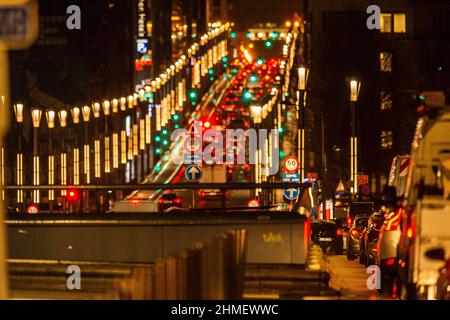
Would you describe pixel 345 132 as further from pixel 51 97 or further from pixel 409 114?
pixel 51 97

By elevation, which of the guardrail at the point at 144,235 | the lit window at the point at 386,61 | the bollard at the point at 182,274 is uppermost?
the lit window at the point at 386,61

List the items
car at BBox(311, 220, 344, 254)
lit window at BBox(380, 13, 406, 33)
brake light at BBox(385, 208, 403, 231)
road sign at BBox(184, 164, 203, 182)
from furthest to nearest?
lit window at BBox(380, 13, 406, 33) → road sign at BBox(184, 164, 203, 182) → car at BBox(311, 220, 344, 254) → brake light at BBox(385, 208, 403, 231)

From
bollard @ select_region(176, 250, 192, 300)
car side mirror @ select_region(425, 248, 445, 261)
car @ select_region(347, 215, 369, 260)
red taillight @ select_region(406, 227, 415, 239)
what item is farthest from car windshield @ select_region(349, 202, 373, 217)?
bollard @ select_region(176, 250, 192, 300)

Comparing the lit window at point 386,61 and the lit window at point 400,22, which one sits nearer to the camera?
the lit window at point 386,61

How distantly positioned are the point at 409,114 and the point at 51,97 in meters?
36.5

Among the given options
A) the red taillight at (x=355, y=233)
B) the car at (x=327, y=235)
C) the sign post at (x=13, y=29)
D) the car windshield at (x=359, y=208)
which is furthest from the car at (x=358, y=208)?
the sign post at (x=13, y=29)

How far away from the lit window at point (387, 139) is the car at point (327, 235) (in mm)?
56091

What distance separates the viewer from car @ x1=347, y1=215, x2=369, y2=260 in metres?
35.8

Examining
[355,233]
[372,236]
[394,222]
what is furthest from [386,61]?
[394,222]

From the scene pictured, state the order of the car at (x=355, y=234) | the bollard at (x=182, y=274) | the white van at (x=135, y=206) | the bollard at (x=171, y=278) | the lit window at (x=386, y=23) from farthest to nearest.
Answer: the lit window at (x=386, y=23) < the white van at (x=135, y=206) < the car at (x=355, y=234) < the bollard at (x=182, y=274) < the bollard at (x=171, y=278)

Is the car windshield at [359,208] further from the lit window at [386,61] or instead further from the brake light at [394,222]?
the lit window at [386,61]

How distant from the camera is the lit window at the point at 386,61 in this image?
4087 inches

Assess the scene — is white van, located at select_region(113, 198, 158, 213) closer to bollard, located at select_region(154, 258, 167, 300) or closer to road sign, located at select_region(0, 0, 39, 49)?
bollard, located at select_region(154, 258, 167, 300)

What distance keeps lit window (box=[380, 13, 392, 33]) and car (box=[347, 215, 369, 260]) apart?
257 ft
